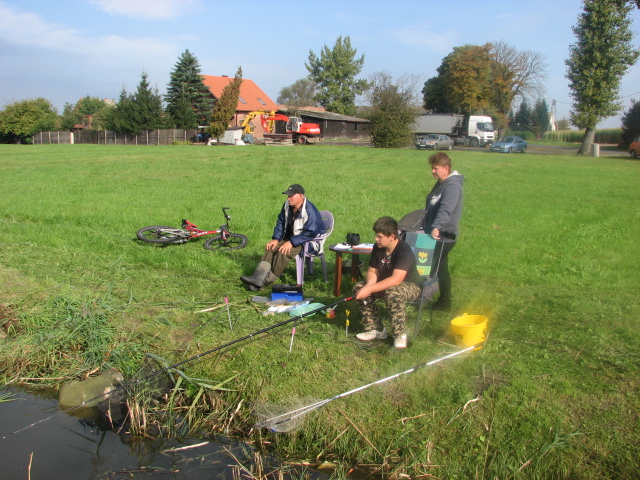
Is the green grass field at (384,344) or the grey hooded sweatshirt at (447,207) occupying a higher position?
the grey hooded sweatshirt at (447,207)

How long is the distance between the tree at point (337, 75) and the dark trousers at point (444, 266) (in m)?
69.9

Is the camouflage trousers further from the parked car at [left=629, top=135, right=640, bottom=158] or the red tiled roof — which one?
the red tiled roof

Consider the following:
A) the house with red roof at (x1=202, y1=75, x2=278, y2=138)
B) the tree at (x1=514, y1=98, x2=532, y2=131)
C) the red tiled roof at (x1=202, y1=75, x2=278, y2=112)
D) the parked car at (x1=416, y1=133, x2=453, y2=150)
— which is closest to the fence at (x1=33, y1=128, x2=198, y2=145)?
the house with red roof at (x1=202, y1=75, x2=278, y2=138)

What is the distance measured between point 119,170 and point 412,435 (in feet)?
54.8

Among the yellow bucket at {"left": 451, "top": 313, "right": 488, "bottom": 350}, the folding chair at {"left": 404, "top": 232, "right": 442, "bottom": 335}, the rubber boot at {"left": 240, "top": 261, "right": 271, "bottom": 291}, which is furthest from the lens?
the rubber boot at {"left": 240, "top": 261, "right": 271, "bottom": 291}

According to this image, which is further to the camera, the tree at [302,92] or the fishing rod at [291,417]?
A: the tree at [302,92]

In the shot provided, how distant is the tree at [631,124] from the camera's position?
45.1 m

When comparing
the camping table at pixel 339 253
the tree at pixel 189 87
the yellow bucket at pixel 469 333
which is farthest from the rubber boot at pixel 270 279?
the tree at pixel 189 87

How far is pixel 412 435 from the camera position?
364cm

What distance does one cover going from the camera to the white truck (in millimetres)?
40188

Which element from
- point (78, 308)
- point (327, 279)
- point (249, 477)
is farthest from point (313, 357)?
point (78, 308)

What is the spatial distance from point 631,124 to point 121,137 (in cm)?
4261

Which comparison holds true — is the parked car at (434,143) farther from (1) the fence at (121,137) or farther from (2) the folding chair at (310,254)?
(2) the folding chair at (310,254)

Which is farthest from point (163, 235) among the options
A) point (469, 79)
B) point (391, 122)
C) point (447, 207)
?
point (469, 79)
